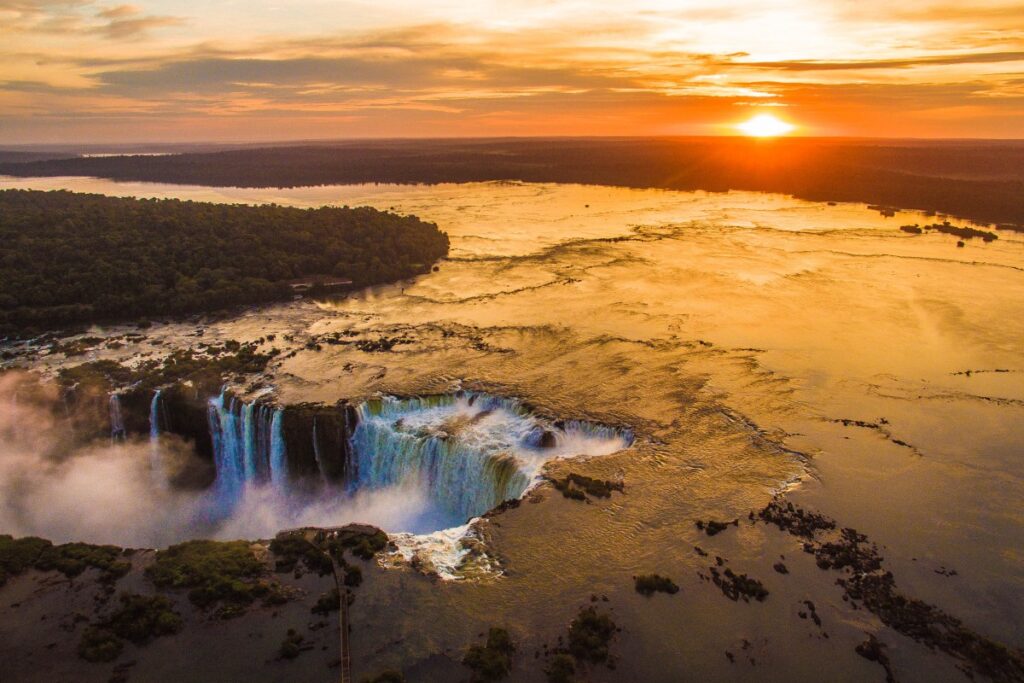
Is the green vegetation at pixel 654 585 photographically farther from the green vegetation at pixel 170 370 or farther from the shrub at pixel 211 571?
the green vegetation at pixel 170 370

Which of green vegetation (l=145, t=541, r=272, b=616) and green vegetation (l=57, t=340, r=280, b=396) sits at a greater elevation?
green vegetation (l=57, t=340, r=280, b=396)

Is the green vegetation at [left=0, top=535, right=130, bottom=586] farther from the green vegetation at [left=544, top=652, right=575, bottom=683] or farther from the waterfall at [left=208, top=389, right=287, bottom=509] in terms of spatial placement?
the green vegetation at [left=544, top=652, right=575, bottom=683]

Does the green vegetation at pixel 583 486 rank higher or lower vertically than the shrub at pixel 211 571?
higher

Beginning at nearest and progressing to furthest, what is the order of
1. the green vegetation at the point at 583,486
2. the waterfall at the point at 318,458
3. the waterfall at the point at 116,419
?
the green vegetation at the point at 583,486 → the waterfall at the point at 318,458 → the waterfall at the point at 116,419

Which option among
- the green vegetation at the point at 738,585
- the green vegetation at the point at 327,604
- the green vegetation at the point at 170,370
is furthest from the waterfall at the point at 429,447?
the green vegetation at the point at 738,585

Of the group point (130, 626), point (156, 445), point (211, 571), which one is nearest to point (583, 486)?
point (211, 571)

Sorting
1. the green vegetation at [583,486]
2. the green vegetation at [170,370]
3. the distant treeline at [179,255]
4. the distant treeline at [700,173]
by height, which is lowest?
the green vegetation at [583,486]

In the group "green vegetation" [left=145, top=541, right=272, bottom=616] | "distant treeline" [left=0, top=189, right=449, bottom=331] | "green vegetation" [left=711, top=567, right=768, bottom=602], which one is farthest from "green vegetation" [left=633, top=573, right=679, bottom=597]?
"distant treeline" [left=0, top=189, right=449, bottom=331]
